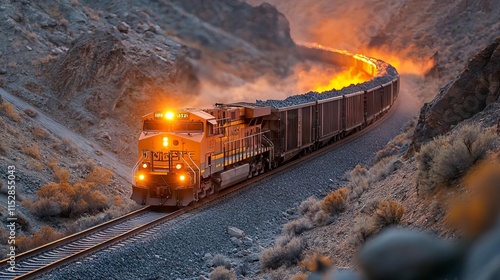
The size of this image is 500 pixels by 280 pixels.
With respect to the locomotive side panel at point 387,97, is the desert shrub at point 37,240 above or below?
above

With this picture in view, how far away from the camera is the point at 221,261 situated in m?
14.7

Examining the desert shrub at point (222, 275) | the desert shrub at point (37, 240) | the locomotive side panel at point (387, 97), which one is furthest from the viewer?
the locomotive side panel at point (387, 97)

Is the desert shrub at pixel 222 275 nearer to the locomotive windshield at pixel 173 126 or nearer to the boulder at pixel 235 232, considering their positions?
the boulder at pixel 235 232

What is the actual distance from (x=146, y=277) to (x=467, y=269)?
12.2m

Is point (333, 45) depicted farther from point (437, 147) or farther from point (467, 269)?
point (467, 269)

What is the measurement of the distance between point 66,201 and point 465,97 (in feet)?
45.2

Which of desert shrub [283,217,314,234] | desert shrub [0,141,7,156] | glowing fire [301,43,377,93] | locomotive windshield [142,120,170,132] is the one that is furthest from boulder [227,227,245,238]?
glowing fire [301,43,377,93]

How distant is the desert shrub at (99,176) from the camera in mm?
27497

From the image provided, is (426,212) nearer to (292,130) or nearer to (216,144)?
(216,144)

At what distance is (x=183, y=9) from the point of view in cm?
4088

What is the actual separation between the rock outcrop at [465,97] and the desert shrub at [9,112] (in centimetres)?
1921

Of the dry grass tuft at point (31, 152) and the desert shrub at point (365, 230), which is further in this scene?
the dry grass tuft at point (31, 152)

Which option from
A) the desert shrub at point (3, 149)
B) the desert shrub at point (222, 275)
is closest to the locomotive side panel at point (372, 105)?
the desert shrub at point (3, 149)

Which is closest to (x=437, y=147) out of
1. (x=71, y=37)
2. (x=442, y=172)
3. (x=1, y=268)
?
(x=442, y=172)
